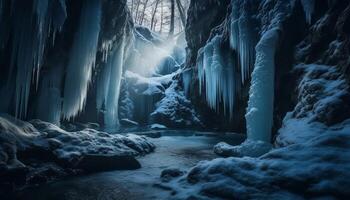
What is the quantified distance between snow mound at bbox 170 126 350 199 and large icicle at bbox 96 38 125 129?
13.5 m

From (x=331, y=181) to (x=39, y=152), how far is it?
6.72 meters

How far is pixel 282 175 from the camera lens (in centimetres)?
460

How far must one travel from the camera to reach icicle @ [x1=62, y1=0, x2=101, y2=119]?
1335 centimetres

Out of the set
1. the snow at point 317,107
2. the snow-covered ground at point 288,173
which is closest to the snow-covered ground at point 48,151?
the snow-covered ground at point 288,173

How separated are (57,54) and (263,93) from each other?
10.2m

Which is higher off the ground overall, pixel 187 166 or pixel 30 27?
pixel 30 27

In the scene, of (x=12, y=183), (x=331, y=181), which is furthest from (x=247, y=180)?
(x=12, y=183)

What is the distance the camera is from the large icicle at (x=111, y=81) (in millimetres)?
18216

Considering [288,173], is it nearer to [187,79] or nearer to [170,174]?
[170,174]

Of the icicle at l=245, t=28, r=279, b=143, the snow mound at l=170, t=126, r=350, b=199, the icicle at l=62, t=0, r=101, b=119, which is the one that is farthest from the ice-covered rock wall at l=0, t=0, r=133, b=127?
the icicle at l=245, t=28, r=279, b=143

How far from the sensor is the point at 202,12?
23.0 meters

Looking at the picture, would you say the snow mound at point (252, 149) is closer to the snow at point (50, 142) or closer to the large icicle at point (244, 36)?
the snow at point (50, 142)

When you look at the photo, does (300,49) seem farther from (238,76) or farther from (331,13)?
Result: (238,76)

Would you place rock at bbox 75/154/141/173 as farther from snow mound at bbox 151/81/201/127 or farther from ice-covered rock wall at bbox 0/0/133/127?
snow mound at bbox 151/81/201/127
